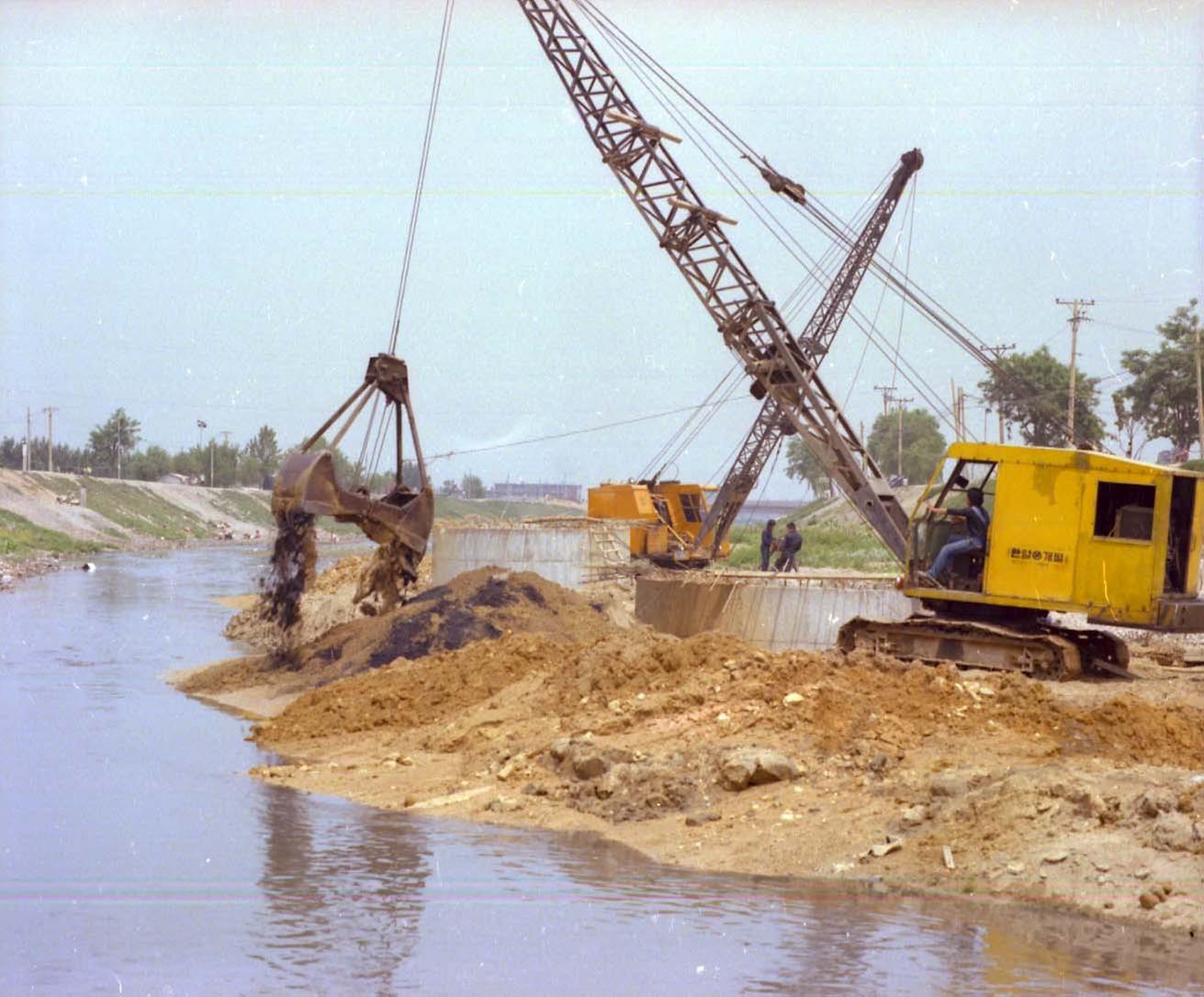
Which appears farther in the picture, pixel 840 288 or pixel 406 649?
pixel 840 288

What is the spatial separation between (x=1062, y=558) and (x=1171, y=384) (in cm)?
5124

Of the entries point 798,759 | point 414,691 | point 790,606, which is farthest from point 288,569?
point 798,759

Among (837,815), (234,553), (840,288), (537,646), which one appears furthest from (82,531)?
(837,815)

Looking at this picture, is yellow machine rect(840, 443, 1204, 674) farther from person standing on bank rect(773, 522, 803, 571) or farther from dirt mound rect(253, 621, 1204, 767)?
person standing on bank rect(773, 522, 803, 571)

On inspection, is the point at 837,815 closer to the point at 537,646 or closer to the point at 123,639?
the point at 537,646

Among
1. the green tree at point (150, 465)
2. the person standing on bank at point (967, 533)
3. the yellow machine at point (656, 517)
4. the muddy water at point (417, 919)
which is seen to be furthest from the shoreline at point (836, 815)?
the green tree at point (150, 465)

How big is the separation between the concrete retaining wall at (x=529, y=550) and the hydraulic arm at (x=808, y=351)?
18.0ft

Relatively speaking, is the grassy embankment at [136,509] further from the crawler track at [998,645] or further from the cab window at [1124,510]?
the cab window at [1124,510]

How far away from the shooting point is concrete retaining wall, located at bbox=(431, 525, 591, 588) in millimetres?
30797

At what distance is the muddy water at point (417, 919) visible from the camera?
340 inches

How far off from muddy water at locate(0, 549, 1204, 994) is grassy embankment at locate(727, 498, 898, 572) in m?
25.0

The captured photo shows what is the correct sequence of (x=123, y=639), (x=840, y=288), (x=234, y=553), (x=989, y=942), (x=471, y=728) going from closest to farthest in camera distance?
1. (x=989, y=942)
2. (x=471, y=728)
3. (x=123, y=639)
4. (x=840, y=288)
5. (x=234, y=553)

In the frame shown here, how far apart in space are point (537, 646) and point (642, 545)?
53.8 ft

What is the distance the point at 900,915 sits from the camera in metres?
9.91
